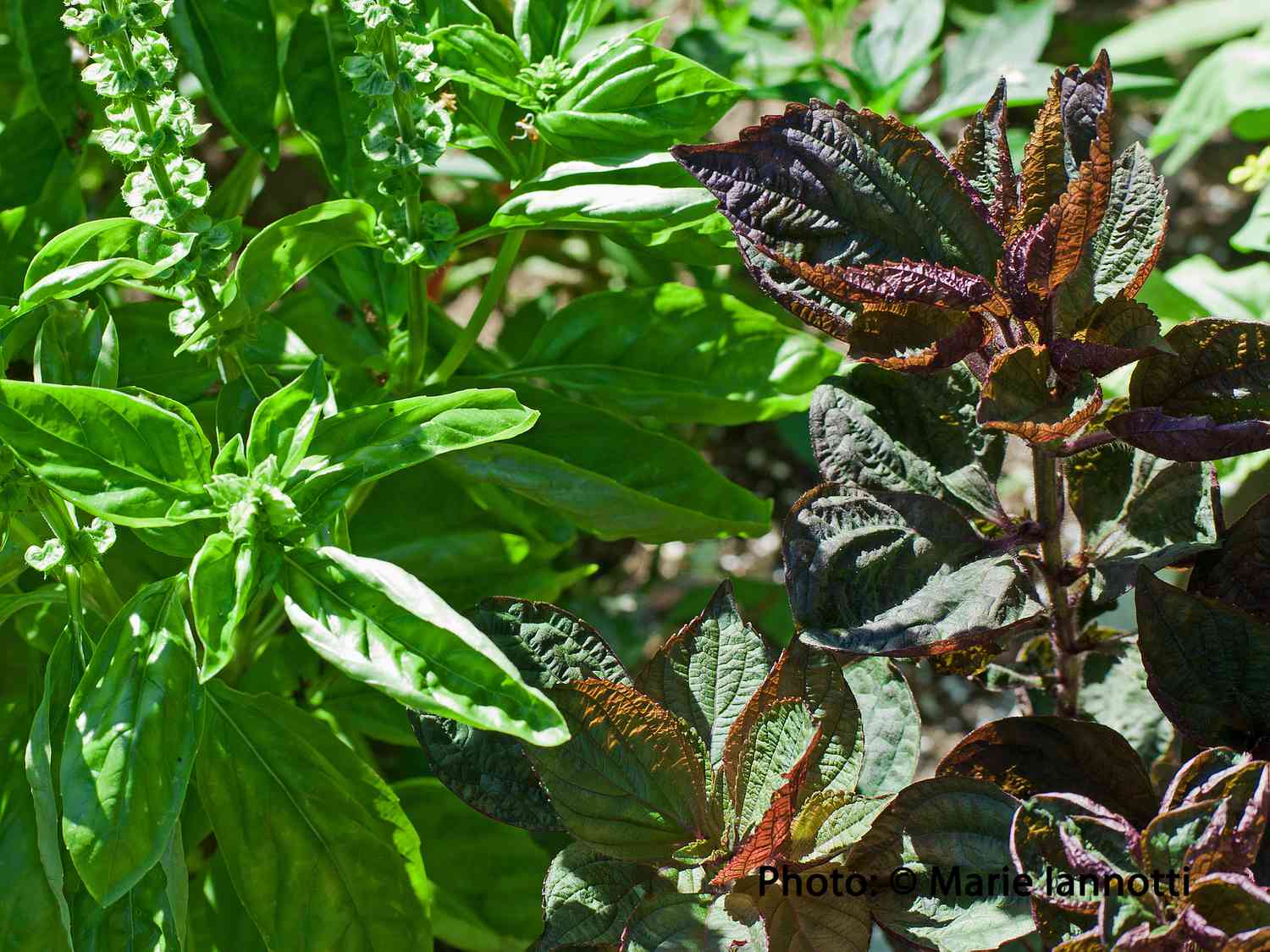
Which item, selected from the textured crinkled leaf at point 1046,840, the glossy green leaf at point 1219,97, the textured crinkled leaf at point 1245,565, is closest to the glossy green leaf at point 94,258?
the textured crinkled leaf at point 1046,840

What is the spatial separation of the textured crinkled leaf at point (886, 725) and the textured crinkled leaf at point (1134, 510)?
0.16 meters

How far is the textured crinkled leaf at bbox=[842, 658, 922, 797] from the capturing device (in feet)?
2.91

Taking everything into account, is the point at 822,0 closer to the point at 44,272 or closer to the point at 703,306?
the point at 703,306

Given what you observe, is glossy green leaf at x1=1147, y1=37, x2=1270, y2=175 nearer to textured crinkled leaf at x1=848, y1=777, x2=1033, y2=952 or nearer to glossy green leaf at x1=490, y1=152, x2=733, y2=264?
glossy green leaf at x1=490, y1=152, x2=733, y2=264

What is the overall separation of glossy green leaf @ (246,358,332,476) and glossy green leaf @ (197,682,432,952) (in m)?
0.23

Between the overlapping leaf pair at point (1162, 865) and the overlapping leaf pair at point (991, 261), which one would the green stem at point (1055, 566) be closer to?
the overlapping leaf pair at point (991, 261)

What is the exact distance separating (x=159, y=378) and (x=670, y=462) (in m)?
0.45

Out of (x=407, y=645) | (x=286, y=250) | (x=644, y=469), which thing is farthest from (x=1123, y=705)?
(x=286, y=250)

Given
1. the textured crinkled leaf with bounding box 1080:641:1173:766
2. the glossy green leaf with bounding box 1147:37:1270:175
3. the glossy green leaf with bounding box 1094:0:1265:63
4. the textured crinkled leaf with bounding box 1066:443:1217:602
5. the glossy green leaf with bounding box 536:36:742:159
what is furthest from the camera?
the glossy green leaf with bounding box 1094:0:1265:63

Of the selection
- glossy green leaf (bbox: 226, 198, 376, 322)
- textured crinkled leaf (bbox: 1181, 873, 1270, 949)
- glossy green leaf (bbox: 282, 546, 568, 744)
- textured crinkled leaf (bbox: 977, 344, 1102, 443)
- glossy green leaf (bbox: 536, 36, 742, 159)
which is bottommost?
textured crinkled leaf (bbox: 1181, 873, 1270, 949)

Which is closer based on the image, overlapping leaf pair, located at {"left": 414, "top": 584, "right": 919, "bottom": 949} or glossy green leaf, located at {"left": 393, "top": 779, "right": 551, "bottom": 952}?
overlapping leaf pair, located at {"left": 414, "top": 584, "right": 919, "bottom": 949}

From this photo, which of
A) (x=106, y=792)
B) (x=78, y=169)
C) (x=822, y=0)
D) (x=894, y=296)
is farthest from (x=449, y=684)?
(x=822, y=0)

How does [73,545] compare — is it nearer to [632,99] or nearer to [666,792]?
[666,792]

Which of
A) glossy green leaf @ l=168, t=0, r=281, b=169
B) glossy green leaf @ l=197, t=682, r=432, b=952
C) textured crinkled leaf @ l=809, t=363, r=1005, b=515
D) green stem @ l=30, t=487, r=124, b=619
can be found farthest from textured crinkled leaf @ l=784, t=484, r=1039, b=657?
glossy green leaf @ l=168, t=0, r=281, b=169
